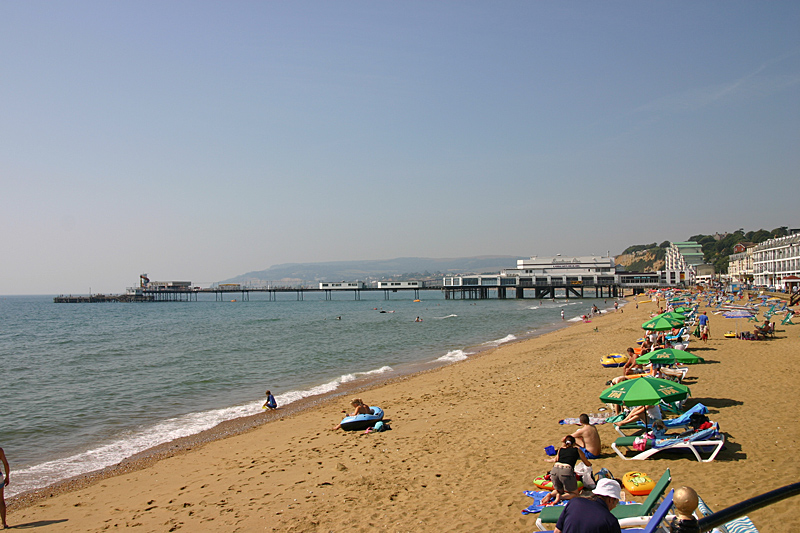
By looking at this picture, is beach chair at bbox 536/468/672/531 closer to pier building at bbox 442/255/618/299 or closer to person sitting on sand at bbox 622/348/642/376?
person sitting on sand at bbox 622/348/642/376

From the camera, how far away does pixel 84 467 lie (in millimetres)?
10344

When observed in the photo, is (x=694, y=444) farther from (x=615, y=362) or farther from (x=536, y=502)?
(x=615, y=362)

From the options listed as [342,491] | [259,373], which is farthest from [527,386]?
[259,373]

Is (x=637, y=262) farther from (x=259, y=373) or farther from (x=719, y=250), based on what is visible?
(x=259, y=373)

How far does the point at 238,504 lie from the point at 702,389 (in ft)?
32.6

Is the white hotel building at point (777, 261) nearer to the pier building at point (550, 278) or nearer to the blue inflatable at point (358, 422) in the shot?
the pier building at point (550, 278)

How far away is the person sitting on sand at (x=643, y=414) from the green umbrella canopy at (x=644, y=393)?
0.50 metres

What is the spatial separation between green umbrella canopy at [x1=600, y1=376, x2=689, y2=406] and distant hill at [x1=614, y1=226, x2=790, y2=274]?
119 metres

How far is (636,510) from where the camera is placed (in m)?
4.66

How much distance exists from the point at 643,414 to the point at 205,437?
31.4ft

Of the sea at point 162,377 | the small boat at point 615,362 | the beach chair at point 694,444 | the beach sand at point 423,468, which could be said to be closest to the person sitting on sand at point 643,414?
the beach sand at point 423,468

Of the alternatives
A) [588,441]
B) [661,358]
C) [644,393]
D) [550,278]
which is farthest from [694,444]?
[550,278]

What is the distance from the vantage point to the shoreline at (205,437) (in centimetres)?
899

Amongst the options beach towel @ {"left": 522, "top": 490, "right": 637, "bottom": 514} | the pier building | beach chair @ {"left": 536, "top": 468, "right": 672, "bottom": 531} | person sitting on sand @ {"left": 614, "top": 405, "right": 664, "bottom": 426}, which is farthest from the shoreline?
the pier building
